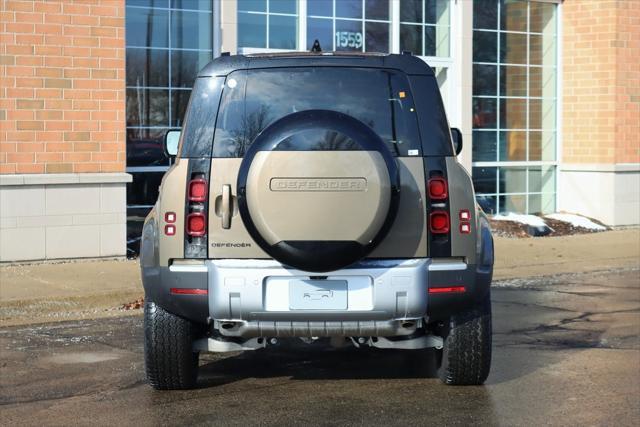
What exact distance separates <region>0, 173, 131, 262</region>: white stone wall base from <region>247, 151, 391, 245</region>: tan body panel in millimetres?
7106

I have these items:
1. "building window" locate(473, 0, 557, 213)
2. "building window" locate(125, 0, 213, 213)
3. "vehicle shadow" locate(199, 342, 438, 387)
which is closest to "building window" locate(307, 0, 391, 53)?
"building window" locate(473, 0, 557, 213)

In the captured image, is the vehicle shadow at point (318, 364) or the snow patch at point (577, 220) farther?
the snow patch at point (577, 220)

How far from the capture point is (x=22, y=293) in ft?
34.3

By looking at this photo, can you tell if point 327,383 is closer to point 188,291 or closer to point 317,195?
point 188,291

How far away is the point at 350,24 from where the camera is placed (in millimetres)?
16078

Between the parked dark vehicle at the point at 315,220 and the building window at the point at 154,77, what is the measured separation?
770 cm

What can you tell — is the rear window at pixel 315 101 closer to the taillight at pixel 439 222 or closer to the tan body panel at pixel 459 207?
the tan body panel at pixel 459 207

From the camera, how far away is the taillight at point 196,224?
6102mm

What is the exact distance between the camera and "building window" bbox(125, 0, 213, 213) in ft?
46.0

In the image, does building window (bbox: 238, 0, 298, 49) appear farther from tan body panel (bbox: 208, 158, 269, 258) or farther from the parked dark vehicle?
tan body panel (bbox: 208, 158, 269, 258)

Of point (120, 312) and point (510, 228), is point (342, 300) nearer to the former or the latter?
point (120, 312)

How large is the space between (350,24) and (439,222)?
10.3m

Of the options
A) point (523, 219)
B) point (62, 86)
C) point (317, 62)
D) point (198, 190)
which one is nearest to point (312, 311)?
point (198, 190)

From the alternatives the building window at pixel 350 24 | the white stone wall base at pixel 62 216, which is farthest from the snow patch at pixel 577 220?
the white stone wall base at pixel 62 216
